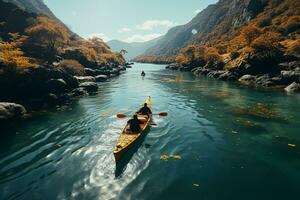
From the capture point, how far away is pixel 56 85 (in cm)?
3606

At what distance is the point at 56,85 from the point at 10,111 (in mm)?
11655

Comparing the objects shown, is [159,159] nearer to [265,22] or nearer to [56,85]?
[56,85]

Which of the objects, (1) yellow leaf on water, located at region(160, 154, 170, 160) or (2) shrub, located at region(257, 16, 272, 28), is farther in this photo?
(2) shrub, located at region(257, 16, 272, 28)

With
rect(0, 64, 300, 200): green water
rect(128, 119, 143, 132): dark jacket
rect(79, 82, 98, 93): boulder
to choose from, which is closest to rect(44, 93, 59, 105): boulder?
rect(0, 64, 300, 200): green water

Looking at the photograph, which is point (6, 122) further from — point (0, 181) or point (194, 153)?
point (194, 153)

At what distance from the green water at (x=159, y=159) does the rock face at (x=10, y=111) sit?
1564 mm

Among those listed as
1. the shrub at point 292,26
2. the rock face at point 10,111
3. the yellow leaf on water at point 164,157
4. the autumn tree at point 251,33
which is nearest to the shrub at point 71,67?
the rock face at point 10,111

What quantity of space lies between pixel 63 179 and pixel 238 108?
23712 mm

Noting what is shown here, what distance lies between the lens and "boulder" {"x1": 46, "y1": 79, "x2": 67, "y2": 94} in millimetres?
35125

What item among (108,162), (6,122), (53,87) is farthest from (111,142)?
(53,87)

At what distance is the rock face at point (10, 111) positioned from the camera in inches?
935

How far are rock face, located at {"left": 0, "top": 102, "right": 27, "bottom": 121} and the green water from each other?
1.56 m

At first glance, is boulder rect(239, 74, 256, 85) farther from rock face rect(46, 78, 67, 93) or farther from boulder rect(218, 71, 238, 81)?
rock face rect(46, 78, 67, 93)

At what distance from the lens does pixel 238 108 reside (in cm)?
3056
